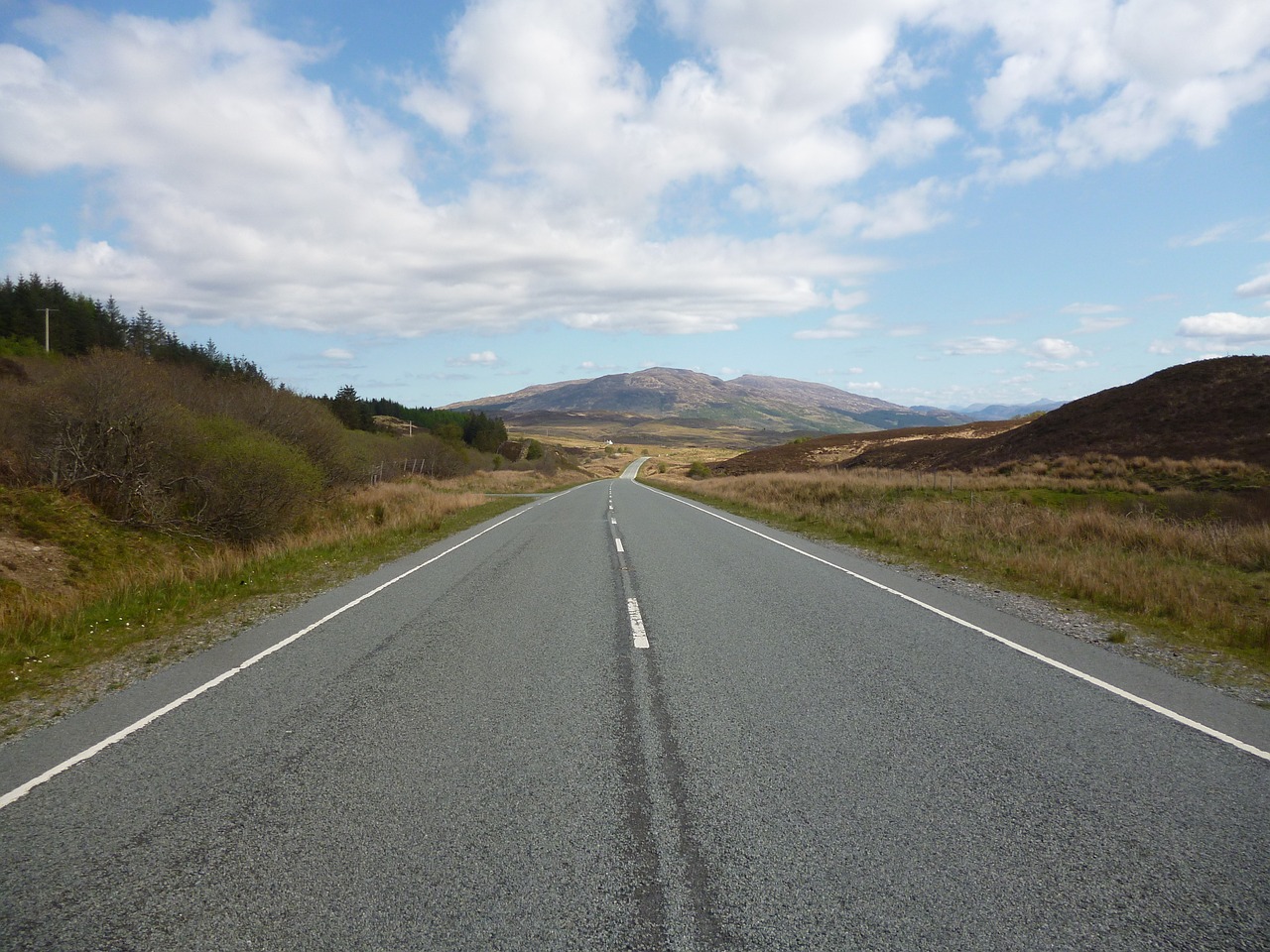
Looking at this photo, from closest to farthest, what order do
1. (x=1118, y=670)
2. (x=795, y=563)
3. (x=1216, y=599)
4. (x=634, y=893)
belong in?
(x=634, y=893) → (x=1118, y=670) → (x=1216, y=599) → (x=795, y=563)

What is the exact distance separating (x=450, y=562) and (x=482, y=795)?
10121 millimetres

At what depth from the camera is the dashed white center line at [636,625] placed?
724cm

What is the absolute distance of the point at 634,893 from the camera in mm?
2967

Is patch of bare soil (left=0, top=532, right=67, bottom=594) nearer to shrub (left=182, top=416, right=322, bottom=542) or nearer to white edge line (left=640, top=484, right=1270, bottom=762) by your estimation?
shrub (left=182, top=416, right=322, bottom=542)

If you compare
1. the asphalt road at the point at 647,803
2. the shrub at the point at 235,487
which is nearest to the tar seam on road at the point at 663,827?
the asphalt road at the point at 647,803

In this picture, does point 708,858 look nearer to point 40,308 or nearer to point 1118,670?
point 1118,670

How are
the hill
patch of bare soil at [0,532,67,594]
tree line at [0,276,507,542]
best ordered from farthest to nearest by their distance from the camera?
the hill, tree line at [0,276,507,542], patch of bare soil at [0,532,67,594]

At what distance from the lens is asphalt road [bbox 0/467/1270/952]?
9.24 feet

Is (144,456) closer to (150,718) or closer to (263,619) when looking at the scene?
(263,619)

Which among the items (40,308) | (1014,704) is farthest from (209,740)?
(40,308)

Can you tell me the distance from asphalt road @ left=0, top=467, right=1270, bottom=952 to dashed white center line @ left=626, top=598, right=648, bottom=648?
0.10m

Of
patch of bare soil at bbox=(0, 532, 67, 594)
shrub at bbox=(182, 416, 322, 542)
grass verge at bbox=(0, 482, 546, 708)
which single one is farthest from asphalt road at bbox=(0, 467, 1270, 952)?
shrub at bbox=(182, 416, 322, 542)

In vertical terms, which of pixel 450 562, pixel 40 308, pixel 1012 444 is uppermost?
pixel 40 308

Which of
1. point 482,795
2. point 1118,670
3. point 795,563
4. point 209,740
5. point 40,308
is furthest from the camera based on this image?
point 40,308
